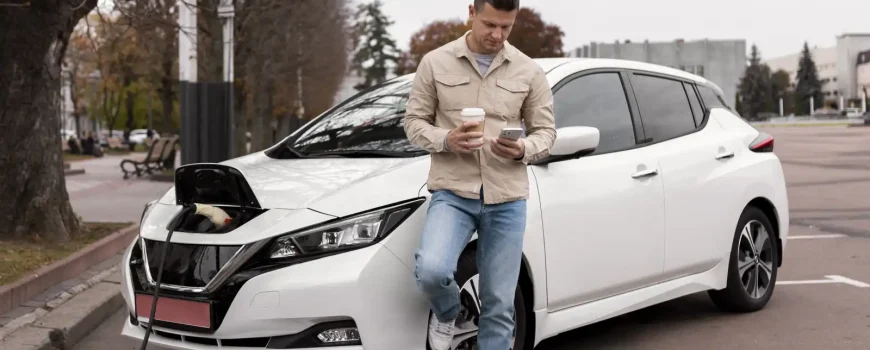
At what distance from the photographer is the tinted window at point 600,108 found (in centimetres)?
526

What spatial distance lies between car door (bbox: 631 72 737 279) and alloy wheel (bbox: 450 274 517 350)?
1562mm

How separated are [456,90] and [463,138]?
0.39 m

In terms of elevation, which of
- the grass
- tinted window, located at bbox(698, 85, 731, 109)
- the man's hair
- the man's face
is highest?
the man's hair

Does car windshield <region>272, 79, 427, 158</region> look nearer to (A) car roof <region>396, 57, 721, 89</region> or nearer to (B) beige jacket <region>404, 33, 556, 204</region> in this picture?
(A) car roof <region>396, 57, 721, 89</region>

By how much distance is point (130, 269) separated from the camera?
15.0ft

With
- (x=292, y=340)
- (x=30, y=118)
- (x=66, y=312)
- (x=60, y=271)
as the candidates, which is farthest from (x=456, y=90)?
(x=30, y=118)

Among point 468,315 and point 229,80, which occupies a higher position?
point 229,80

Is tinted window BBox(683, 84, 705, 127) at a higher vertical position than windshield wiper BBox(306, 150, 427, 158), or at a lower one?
higher

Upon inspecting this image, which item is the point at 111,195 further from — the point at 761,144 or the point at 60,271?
the point at 761,144

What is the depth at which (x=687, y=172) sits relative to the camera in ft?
18.9

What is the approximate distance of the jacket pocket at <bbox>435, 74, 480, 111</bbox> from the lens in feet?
13.4

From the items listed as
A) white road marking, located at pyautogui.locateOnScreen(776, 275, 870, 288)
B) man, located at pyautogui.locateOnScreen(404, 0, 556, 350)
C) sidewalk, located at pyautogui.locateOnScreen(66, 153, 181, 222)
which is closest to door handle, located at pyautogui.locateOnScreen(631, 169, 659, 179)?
man, located at pyautogui.locateOnScreen(404, 0, 556, 350)

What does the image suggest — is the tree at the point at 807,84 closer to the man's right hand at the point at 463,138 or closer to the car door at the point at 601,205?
the car door at the point at 601,205

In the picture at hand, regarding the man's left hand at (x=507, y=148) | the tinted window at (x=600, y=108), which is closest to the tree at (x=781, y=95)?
the tinted window at (x=600, y=108)
